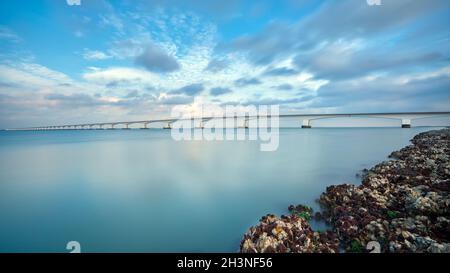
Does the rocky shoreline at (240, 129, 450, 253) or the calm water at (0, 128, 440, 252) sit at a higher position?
the rocky shoreline at (240, 129, 450, 253)

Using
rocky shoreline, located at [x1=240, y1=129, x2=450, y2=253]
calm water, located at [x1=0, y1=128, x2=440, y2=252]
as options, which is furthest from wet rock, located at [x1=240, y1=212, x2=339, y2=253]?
calm water, located at [x1=0, y1=128, x2=440, y2=252]

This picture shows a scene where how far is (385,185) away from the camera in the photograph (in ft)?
18.3

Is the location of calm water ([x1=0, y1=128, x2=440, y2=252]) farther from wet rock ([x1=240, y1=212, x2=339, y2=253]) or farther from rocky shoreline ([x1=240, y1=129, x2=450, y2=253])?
rocky shoreline ([x1=240, y1=129, x2=450, y2=253])

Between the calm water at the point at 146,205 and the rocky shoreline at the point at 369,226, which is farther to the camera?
the calm water at the point at 146,205

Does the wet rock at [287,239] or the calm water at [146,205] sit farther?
the calm water at [146,205]

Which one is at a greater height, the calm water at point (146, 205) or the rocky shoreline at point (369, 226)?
the rocky shoreline at point (369, 226)

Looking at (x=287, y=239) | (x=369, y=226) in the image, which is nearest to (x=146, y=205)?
(x=287, y=239)

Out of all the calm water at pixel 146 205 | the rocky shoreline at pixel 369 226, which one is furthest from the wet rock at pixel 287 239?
the calm water at pixel 146 205

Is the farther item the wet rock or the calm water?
the calm water

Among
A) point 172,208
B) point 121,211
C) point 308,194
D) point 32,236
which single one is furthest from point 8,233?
point 308,194

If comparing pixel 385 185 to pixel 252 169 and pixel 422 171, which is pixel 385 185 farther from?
pixel 252 169

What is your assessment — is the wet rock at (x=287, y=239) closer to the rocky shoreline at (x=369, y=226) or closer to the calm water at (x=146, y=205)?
the rocky shoreline at (x=369, y=226)

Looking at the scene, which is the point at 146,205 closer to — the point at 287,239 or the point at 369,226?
the point at 287,239
